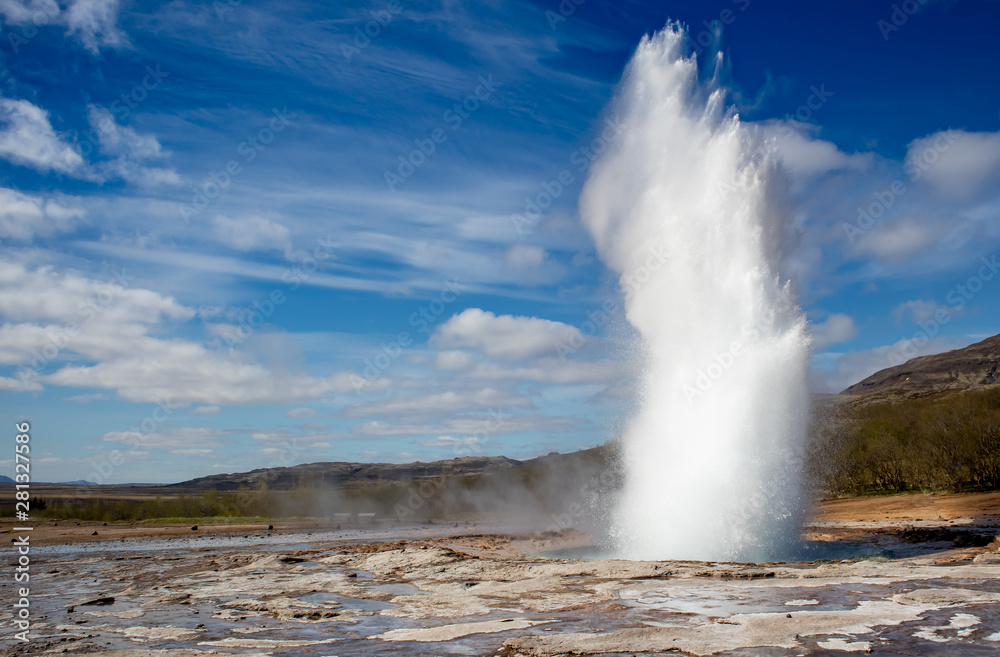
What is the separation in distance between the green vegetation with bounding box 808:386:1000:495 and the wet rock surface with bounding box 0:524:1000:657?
28.4 metres

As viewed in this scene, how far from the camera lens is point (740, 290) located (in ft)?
63.7

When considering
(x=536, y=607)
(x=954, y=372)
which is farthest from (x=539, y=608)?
(x=954, y=372)

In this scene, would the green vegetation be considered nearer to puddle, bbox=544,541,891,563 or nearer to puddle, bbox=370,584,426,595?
puddle, bbox=544,541,891,563

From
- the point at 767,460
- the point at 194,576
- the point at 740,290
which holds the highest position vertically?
the point at 740,290

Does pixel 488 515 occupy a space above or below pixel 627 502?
below

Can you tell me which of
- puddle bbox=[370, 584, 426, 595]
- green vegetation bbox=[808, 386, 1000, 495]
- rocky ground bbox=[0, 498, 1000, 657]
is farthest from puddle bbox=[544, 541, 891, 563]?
green vegetation bbox=[808, 386, 1000, 495]

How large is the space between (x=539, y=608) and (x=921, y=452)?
46292mm

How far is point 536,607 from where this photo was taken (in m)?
11.5

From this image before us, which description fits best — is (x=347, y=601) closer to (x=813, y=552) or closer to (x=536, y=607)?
(x=536, y=607)

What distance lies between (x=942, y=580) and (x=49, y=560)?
102ft

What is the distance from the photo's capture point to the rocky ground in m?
8.41

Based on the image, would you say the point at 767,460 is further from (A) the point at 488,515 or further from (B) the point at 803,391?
(A) the point at 488,515

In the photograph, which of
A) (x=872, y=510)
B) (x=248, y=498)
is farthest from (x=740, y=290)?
(x=248, y=498)

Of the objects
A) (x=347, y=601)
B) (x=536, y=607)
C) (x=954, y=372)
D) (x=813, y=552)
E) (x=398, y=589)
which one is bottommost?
(x=813, y=552)
